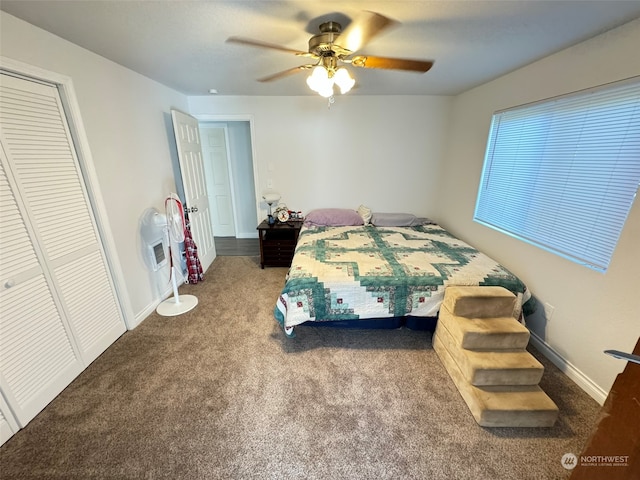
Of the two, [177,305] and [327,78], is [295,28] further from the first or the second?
[177,305]

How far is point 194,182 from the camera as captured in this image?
3209 mm

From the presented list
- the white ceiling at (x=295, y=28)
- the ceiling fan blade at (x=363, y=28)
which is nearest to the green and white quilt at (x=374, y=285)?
the ceiling fan blade at (x=363, y=28)

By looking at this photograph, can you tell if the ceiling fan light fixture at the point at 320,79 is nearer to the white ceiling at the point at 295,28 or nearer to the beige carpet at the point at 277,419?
the white ceiling at the point at 295,28

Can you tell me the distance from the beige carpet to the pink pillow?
5.47 ft

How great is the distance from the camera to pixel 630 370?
0.72 m

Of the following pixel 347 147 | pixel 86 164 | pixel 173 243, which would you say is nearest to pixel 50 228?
pixel 86 164

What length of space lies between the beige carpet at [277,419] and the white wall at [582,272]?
233 millimetres

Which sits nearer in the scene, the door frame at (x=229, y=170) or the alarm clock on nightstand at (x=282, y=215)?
the alarm clock on nightstand at (x=282, y=215)

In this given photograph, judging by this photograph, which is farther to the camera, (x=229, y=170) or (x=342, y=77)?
(x=229, y=170)

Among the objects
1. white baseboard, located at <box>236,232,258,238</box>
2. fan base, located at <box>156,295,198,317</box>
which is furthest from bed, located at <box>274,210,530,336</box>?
white baseboard, located at <box>236,232,258,238</box>

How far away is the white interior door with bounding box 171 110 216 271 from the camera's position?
285 cm

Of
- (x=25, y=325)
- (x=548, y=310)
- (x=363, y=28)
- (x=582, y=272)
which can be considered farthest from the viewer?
(x=548, y=310)

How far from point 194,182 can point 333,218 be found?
72.0 inches

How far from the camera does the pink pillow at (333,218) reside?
349 cm
